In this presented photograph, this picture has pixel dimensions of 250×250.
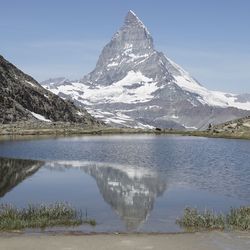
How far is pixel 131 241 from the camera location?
3609 cm

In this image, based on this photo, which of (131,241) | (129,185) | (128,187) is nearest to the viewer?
(131,241)

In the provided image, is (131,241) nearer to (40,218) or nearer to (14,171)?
(40,218)

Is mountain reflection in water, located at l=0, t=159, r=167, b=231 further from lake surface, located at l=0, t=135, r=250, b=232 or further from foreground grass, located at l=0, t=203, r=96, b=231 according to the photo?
foreground grass, located at l=0, t=203, r=96, b=231

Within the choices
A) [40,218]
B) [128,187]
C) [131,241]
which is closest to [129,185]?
[128,187]

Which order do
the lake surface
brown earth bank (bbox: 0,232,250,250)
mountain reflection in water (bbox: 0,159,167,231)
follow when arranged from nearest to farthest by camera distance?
brown earth bank (bbox: 0,232,250,250), the lake surface, mountain reflection in water (bbox: 0,159,167,231)

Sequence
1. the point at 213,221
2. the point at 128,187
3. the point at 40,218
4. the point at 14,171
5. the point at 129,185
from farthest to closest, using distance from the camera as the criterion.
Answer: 1. the point at 14,171
2. the point at 129,185
3. the point at 128,187
4. the point at 40,218
5. the point at 213,221

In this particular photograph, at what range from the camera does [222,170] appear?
284 feet

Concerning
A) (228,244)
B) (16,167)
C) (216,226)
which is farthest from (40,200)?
(16,167)

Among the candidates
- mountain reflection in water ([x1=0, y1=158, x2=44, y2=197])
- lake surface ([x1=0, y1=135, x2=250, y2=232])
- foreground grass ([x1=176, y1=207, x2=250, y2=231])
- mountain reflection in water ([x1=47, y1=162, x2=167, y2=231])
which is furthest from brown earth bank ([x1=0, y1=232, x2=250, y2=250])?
mountain reflection in water ([x1=0, y1=158, x2=44, y2=197])

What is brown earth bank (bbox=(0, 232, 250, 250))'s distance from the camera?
34.3m

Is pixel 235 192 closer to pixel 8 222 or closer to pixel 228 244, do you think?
pixel 228 244

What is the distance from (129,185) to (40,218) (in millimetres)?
27571

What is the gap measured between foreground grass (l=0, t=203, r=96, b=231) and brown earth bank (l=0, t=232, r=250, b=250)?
2846 mm

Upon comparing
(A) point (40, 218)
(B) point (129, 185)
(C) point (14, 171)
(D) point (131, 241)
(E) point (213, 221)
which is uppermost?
(C) point (14, 171)
